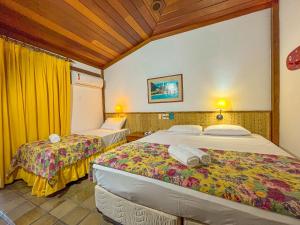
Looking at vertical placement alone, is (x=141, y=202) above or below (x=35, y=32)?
below

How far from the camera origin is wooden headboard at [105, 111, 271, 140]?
2420mm

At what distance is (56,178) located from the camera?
1.89 m

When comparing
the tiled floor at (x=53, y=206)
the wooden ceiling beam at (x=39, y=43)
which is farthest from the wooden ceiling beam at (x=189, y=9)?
the tiled floor at (x=53, y=206)

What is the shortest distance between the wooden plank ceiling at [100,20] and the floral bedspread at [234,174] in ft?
6.95

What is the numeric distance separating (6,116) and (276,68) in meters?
4.08

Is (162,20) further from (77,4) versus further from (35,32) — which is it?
(35,32)

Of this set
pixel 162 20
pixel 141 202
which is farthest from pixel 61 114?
pixel 162 20

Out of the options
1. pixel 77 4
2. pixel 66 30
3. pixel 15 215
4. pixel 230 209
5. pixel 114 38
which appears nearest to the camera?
pixel 230 209

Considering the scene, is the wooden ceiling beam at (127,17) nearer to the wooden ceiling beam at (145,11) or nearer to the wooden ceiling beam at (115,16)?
the wooden ceiling beam at (115,16)

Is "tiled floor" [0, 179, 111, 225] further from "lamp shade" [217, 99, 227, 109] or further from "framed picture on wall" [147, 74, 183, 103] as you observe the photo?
"lamp shade" [217, 99, 227, 109]

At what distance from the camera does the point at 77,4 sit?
2.00 metres

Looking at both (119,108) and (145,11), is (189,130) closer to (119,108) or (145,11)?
(119,108)

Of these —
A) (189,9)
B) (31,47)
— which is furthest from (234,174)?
(31,47)

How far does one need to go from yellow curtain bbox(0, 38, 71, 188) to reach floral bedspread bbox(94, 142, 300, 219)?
68.6 inches
